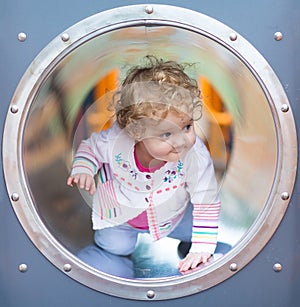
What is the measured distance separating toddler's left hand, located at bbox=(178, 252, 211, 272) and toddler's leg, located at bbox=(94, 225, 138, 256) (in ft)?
0.44

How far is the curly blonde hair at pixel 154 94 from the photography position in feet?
5.86

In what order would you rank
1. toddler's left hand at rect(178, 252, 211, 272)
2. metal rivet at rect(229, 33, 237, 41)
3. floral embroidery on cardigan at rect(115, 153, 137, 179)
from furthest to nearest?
floral embroidery on cardigan at rect(115, 153, 137, 179)
toddler's left hand at rect(178, 252, 211, 272)
metal rivet at rect(229, 33, 237, 41)

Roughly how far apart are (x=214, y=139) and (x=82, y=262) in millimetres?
453

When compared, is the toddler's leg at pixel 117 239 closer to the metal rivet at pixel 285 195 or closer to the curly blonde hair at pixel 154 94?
the curly blonde hair at pixel 154 94

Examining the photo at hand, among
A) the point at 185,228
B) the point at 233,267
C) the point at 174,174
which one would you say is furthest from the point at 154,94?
the point at 233,267

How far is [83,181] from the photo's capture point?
1.81 meters

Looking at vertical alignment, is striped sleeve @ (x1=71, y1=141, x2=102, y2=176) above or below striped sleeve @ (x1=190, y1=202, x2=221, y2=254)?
above

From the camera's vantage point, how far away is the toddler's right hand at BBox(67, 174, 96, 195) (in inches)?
71.2

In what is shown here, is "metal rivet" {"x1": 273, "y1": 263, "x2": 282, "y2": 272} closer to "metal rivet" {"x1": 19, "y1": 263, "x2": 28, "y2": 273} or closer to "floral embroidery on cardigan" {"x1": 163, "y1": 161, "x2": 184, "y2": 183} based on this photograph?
"floral embroidery on cardigan" {"x1": 163, "y1": 161, "x2": 184, "y2": 183}

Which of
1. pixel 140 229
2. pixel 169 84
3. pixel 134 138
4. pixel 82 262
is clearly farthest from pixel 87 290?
pixel 169 84

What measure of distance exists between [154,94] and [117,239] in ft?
1.14

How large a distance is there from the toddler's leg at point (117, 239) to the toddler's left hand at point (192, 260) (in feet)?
0.44

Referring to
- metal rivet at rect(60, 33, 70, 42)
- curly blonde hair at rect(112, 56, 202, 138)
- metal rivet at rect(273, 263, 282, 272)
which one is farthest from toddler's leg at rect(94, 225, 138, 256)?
metal rivet at rect(60, 33, 70, 42)

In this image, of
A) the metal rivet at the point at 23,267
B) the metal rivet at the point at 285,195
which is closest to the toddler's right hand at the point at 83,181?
the metal rivet at the point at 23,267
